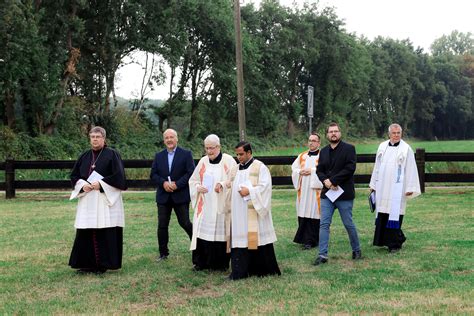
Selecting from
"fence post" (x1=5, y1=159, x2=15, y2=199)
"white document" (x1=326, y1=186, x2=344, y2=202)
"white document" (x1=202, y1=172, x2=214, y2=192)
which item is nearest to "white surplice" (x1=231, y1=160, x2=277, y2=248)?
"white document" (x1=202, y1=172, x2=214, y2=192)

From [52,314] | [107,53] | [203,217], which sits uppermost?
[107,53]

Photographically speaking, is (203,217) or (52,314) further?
(203,217)

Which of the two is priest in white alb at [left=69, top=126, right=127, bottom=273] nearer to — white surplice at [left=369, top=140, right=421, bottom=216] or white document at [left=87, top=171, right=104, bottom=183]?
white document at [left=87, top=171, right=104, bottom=183]

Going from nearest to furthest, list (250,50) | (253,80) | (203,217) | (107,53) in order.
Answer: (203,217)
(107,53)
(250,50)
(253,80)

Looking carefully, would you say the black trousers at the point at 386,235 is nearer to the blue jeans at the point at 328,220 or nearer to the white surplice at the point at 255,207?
the blue jeans at the point at 328,220

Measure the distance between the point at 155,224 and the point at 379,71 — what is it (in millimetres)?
69866

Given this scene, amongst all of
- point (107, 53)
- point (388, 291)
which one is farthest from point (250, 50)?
point (388, 291)

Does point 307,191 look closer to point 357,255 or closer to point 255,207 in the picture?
point 357,255

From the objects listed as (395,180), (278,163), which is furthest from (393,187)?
(278,163)

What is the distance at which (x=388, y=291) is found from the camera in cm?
659

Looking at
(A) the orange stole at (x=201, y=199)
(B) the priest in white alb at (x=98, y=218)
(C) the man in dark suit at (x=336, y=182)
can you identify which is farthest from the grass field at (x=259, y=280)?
(A) the orange stole at (x=201, y=199)

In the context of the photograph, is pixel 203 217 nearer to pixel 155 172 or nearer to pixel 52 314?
pixel 155 172

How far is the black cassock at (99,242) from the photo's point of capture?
8.05 m

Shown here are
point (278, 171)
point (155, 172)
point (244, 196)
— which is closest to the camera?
point (244, 196)
